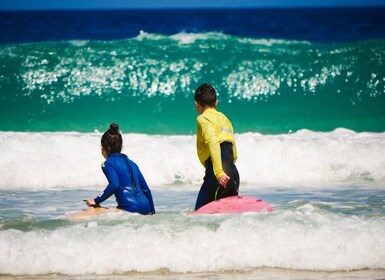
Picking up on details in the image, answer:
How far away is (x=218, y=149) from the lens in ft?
20.7

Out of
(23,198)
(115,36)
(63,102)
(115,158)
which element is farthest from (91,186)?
(115,36)

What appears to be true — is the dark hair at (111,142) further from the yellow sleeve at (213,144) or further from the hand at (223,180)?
the hand at (223,180)

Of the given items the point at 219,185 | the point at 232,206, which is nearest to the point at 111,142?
the point at 219,185

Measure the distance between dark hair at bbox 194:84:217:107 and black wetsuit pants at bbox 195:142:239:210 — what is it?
0.38m

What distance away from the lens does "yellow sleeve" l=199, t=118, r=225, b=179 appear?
246 inches

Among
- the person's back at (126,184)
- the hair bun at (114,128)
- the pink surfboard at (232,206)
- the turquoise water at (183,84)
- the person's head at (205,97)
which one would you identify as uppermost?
the turquoise water at (183,84)

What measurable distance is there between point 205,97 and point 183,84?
373 inches

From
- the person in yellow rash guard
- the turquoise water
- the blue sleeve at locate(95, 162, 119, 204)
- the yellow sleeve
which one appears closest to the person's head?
the person in yellow rash guard

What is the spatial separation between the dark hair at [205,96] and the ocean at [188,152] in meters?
0.99

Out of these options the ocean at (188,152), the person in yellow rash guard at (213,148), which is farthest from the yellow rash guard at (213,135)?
the ocean at (188,152)

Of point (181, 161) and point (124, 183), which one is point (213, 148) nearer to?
point (124, 183)

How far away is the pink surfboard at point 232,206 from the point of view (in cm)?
630

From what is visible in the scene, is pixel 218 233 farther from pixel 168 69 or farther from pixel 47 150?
pixel 168 69

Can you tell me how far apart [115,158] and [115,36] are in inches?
742
